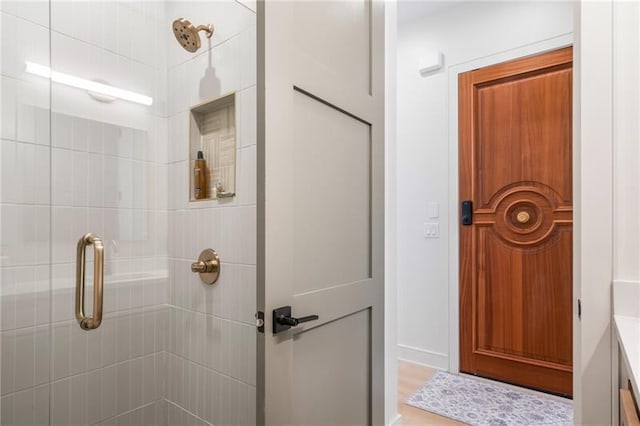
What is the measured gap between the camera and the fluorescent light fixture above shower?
4.52 feet

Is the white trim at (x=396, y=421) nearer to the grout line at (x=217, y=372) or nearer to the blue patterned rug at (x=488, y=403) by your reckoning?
the blue patterned rug at (x=488, y=403)

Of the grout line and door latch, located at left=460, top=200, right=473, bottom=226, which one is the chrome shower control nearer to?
the grout line

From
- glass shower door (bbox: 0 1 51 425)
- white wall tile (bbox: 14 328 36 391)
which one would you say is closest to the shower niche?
glass shower door (bbox: 0 1 51 425)

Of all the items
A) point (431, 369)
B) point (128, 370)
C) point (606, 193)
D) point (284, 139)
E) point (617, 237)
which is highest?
point (284, 139)

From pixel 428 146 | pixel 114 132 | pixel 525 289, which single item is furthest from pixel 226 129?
pixel 525 289

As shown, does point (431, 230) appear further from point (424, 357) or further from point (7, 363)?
point (7, 363)

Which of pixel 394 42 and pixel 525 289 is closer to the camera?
pixel 394 42

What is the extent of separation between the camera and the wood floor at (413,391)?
199cm

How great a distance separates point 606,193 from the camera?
42.4 inches

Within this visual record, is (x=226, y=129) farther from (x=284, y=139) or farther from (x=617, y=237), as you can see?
(x=617, y=237)

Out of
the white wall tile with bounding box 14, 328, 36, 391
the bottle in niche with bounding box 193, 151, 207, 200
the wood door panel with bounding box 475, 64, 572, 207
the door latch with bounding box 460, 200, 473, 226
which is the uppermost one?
the wood door panel with bounding box 475, 64, 572, 207

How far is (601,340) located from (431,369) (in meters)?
1.76

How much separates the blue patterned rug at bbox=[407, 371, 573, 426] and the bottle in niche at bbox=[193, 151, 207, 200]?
174cm

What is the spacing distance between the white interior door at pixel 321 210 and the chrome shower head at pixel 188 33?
61 cm
